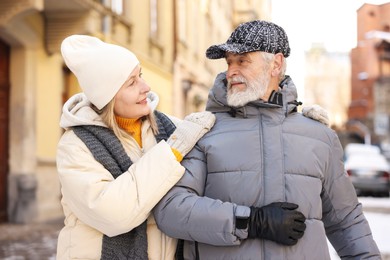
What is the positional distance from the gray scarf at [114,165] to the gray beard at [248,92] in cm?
48

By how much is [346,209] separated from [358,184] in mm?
15731

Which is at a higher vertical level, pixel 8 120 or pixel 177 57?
pixel 177 57

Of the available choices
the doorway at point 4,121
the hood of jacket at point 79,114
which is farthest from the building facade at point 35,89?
the hood of jacket at point 79,114

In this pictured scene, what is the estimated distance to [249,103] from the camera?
2469 millimetres

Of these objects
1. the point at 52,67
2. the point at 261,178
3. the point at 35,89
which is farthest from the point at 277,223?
the point at 52,67

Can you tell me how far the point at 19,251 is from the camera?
7305 mm

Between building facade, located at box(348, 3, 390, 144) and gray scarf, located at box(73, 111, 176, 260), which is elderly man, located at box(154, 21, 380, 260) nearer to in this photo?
gray scarf, located at box(73, 111, 176, 260)

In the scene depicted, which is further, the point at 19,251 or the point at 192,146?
the point at 19,251

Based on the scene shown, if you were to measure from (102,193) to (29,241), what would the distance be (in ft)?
20.2

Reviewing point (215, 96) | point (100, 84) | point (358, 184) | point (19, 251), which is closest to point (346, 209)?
point (215, 96)

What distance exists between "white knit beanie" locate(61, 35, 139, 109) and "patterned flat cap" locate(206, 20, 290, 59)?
0.37 m

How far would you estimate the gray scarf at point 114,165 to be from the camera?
7.93 feet

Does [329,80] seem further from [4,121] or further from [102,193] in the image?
[102,193]

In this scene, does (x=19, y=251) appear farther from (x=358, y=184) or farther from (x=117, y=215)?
(x=358, y=184)
